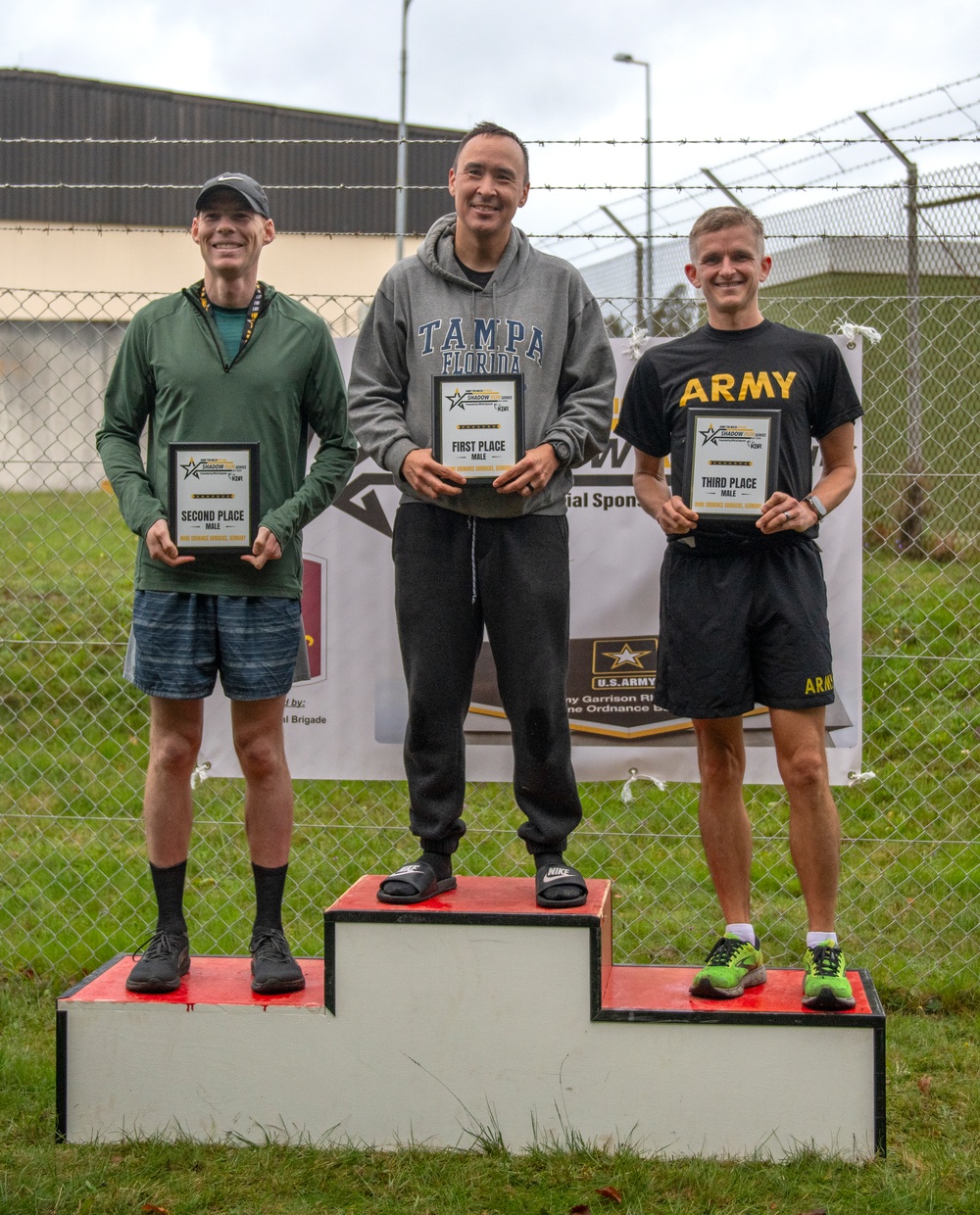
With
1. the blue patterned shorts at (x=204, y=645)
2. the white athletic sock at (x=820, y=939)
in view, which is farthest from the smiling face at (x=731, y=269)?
the white athletic sock at (x=820, y=939)

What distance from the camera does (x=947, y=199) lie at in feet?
18.7

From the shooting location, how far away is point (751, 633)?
3.03m

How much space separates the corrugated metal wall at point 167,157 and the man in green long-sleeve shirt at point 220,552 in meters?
19.8

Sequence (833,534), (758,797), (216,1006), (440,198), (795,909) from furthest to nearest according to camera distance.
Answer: (440,198)
(758,797)
(795,909)
(833,534)
(216,1006)

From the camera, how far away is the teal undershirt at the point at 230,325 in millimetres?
3076

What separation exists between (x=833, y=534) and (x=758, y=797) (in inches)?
72.3

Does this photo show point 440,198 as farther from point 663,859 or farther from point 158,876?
point 158,876

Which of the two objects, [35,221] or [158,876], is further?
[35,221]

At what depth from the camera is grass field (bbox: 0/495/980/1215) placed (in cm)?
276

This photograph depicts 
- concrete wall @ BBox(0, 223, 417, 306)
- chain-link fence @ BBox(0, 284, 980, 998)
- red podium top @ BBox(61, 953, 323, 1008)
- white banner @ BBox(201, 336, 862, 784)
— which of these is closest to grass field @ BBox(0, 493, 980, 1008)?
chain-link fence @ BBox(0, 284, 980, 998)

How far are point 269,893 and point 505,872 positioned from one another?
1.84 metres

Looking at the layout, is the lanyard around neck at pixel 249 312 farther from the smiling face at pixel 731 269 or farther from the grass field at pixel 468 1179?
the grass field at pixel 468 1179

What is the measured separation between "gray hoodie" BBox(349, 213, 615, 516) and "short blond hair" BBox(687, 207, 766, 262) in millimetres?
325

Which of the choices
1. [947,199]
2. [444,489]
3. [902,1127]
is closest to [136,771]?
[444,489]
